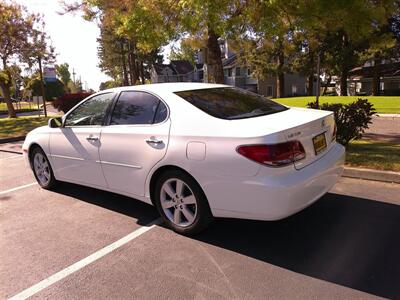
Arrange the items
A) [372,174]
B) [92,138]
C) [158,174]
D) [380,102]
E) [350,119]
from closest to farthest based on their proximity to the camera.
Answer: [158,174] < [92,138] < [372,174] < [350,119] < [380,102]

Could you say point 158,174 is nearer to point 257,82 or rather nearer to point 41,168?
point 41,168

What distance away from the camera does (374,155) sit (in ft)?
23.0

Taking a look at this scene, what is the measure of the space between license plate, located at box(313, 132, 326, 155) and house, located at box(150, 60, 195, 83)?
65116mm

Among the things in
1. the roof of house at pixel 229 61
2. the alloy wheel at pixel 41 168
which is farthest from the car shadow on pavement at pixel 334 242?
the roof of house at pixel 229 61

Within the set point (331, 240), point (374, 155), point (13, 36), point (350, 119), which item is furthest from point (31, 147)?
point (13, 36)

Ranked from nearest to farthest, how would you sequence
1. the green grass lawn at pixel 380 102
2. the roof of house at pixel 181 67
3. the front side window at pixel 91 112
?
the front side window at pixel 91 112, the green grass lawn at pixel 380 102, the roof of house at pixel 181 67

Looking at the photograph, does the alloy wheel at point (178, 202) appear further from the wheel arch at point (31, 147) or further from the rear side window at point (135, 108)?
the wheel arch at point (31, 147)

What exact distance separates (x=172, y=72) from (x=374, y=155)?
6587 centimetres

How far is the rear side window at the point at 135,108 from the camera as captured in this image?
178 inches

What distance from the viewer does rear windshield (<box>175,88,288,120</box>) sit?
4.20 m

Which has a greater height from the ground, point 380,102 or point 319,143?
point 319,143

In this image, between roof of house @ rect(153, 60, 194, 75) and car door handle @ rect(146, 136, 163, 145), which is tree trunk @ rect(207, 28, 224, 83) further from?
roof of house @ rect(153, 60, 194, 75)

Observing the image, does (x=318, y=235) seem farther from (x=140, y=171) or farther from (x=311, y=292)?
(x=140, y=171)

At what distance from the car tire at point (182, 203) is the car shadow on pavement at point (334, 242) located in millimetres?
205
